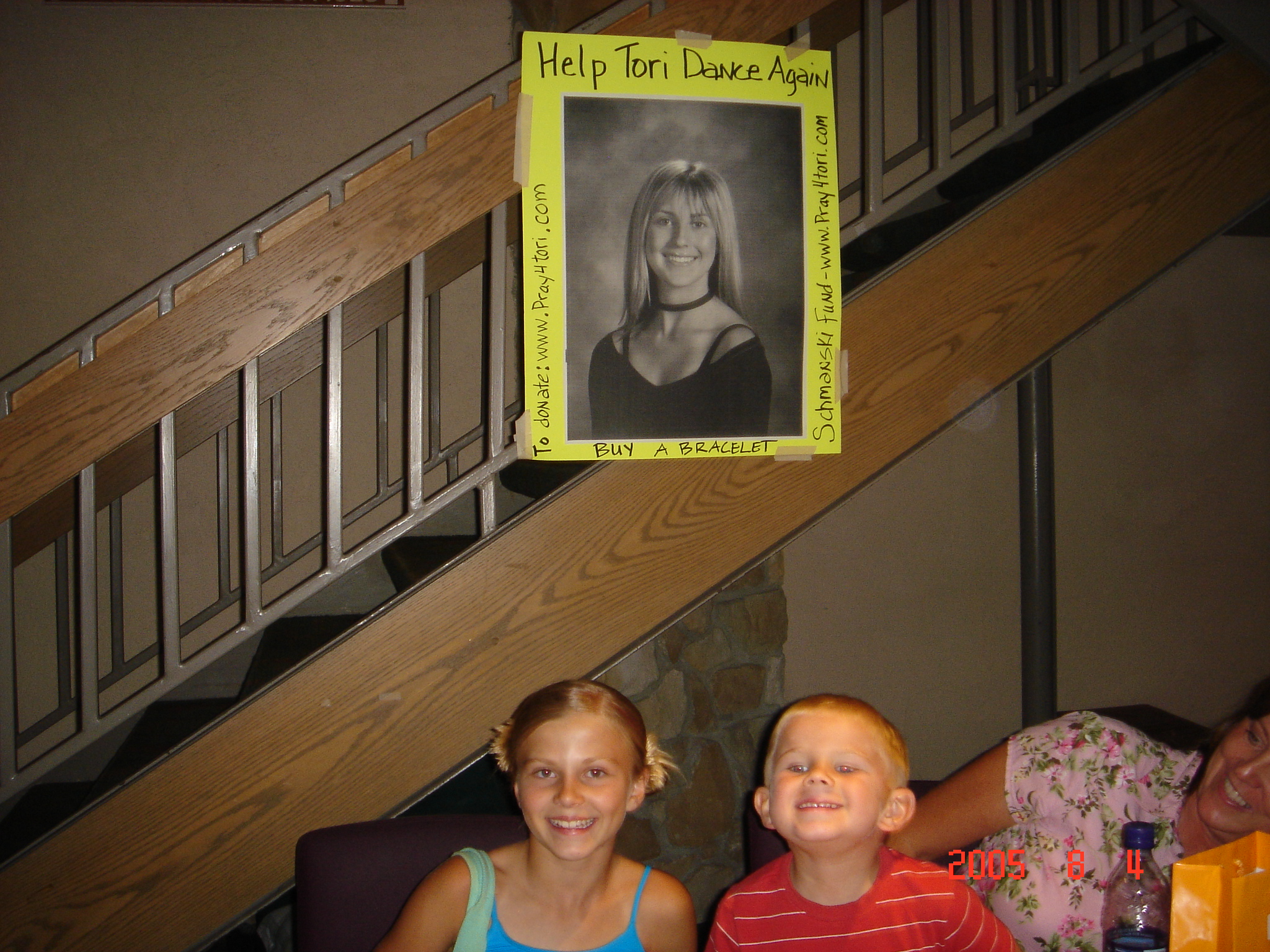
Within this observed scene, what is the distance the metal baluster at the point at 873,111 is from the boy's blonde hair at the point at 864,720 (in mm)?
821

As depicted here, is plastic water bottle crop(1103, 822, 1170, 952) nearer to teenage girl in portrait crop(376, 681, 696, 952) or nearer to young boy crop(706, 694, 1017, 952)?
young boy crop(706, 694, 1017, 952)

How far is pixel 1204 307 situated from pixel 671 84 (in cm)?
267

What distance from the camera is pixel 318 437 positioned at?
2506 millimetres

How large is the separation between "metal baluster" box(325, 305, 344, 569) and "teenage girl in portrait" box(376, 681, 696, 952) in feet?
1.29

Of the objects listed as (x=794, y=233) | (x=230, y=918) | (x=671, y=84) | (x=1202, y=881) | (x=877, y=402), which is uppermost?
(x=671, y=84)

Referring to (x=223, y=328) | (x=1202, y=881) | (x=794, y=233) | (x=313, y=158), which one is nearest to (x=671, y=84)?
(x=794, y=233)

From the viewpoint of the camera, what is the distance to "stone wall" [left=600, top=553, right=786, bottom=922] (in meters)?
2.62

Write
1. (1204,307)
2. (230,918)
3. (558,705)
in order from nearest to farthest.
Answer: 1. (558,705)
2. (230,918)
3. (1204,307)

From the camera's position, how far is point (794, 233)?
1304 millimetres

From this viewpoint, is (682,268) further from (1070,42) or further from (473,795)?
(473,795)

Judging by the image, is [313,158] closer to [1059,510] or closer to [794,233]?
[794,233]

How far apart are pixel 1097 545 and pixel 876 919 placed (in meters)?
2.49

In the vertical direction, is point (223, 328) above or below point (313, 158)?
below

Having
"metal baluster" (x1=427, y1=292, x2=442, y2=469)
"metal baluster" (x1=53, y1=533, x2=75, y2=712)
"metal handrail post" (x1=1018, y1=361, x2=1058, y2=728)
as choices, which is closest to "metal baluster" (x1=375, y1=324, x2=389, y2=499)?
"metal baluster" (x1=427, y1=292, x2=442, y2=469)
